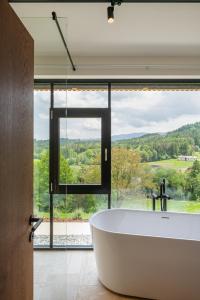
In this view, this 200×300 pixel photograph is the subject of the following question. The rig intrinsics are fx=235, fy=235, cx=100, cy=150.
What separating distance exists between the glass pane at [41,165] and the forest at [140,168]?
0.92 metres

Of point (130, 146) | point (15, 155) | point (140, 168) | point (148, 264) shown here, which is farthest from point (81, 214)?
point (15, 155)

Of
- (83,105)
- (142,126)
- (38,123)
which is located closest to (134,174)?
(142,126)

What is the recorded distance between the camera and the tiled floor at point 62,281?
7.08 ft

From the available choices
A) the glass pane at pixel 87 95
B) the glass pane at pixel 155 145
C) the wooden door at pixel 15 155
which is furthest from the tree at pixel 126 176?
the wooden door at pixel 15 155

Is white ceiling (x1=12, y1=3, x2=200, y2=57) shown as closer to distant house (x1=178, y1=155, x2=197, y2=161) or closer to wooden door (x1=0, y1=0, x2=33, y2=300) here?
wooden door (x1=0, y1=0, x2=33, y2=300)

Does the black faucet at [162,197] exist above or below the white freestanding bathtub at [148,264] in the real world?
above

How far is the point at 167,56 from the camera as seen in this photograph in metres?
3.16

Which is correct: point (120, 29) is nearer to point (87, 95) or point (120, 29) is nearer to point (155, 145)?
point (87, 95)

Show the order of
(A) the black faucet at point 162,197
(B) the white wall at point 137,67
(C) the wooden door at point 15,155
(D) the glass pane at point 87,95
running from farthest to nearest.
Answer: (D) the glass pane at point 87,95, (A) the black faucet at point 162,197, (B) the white wall at point 137,67, (C) the wooden door at point 15,155

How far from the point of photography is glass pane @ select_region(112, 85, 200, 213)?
3574 millimetres

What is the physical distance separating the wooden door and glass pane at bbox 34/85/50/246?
2.73 ft

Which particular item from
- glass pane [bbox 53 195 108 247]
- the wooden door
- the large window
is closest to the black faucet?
the large window

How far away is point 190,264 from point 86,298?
108 cm

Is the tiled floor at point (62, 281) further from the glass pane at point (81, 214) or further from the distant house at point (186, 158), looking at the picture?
the distant house at point (186, 158)
